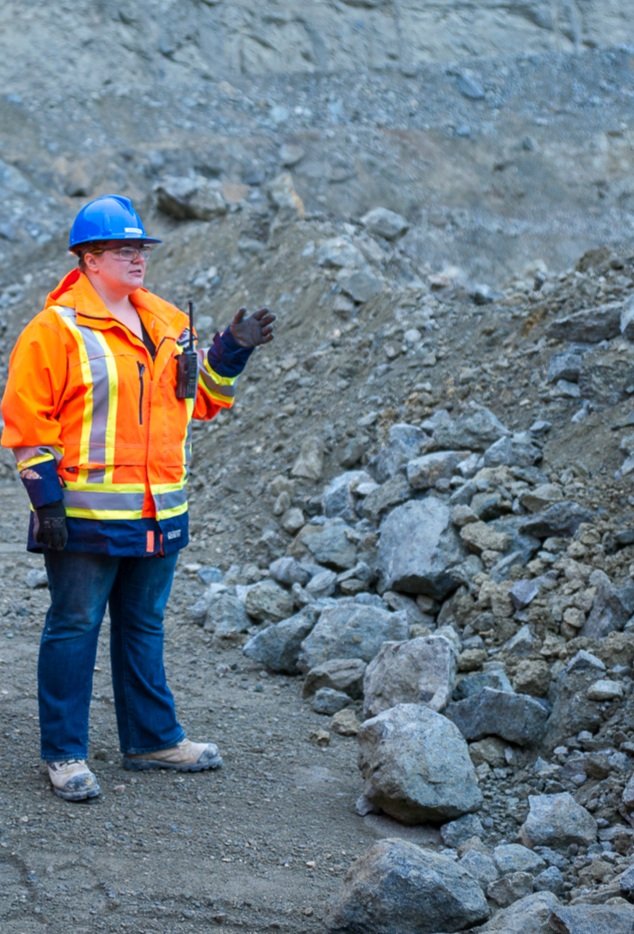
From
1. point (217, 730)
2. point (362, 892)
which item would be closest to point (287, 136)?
point (217, 730)

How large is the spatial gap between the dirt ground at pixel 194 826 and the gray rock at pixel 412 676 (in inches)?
9.4

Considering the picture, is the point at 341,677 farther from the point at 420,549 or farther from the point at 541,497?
the point at 541,497

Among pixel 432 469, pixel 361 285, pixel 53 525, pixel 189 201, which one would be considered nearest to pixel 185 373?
pixel 53 525

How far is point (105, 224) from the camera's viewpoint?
4023 mm

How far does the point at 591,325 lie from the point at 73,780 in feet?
13.2

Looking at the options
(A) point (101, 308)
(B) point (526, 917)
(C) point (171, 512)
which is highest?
(A) point (101, 308)

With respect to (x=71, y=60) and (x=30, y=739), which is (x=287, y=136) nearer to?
(x=71, y=60)

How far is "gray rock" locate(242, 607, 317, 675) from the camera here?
227 inches

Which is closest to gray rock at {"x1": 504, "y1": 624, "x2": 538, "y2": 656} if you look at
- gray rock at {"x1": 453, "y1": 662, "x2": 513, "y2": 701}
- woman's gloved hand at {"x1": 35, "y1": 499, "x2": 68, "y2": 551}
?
gray rock at {"x1": 453, "y1": 662, "x2": 513, "y2": 701}

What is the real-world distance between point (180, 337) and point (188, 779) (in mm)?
1429

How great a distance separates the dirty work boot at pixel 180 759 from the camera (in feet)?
14.4

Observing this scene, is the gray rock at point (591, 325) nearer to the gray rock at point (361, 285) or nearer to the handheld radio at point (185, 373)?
the gray rock at point (361, 285)

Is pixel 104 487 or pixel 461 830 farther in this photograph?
pixel 461 830

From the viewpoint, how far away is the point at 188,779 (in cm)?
439
